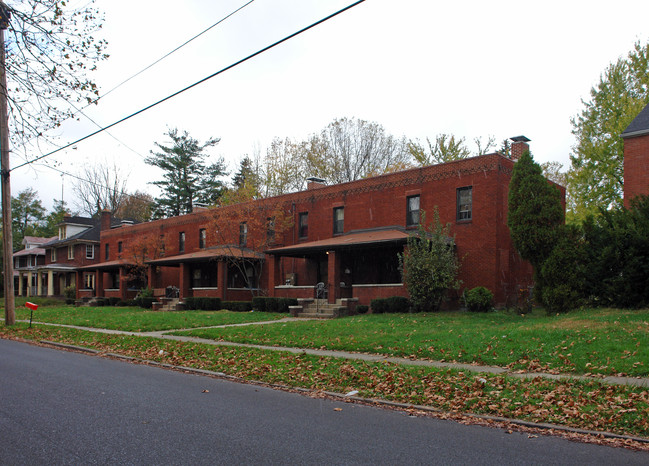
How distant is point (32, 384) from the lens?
8.94m

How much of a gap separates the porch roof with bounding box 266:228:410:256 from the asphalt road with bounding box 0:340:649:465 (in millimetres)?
14491

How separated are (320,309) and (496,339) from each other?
11.7 meters

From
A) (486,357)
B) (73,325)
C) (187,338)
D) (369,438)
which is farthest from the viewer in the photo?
(73,325)

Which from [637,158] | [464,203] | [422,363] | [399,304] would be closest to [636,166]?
Result: [637,158]

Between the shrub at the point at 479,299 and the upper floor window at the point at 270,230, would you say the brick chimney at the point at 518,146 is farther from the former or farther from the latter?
the upper floor window at the point at 270,230

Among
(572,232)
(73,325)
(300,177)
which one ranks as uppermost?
(300,177)

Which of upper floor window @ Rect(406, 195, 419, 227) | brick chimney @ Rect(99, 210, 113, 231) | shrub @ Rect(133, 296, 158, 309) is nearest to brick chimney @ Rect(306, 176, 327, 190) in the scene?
upper floor window @ Rect(406, 195, 419, 227)

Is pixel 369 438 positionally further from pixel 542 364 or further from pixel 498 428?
pixel 542 364

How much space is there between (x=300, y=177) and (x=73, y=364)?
121 ft

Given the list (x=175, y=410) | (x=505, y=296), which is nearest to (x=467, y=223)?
(x=505, y=296)

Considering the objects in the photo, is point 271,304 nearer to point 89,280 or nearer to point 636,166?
point 636,166

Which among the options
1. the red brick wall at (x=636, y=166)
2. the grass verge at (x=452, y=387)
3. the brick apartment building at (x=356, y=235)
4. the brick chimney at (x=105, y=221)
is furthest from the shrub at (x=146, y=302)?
the red brick wall at (x=636, y=166)

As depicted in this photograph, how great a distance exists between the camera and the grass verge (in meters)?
6.50

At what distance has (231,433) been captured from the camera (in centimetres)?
595
